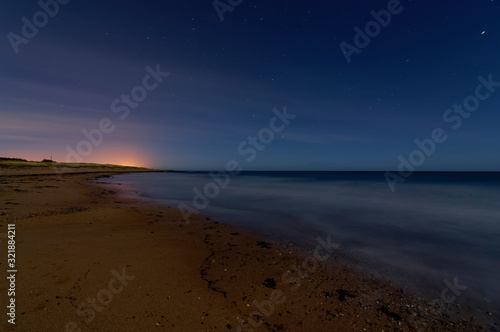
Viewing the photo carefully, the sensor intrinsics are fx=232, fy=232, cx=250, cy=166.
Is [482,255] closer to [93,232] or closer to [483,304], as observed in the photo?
[483,304]

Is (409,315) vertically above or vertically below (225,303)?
below

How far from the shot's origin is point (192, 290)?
4.86 m

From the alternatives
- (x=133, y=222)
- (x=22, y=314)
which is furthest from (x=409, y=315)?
(x=133, y=222)

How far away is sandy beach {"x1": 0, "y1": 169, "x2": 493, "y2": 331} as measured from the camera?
3.98m

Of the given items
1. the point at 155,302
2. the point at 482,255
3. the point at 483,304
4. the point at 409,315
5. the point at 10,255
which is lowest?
the point at 482,255

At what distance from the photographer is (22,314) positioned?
3795mm

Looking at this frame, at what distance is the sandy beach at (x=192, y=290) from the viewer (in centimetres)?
A: 398

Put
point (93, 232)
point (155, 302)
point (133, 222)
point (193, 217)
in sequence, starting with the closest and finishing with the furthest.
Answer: point (155, 302), point (93, 232), point (133, 222), point (193, 217)

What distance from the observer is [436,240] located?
403 inches

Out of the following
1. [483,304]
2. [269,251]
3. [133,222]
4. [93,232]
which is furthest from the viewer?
[133,222]

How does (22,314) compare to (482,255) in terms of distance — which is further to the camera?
(482,255)

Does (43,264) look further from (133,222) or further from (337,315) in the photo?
(337,315)

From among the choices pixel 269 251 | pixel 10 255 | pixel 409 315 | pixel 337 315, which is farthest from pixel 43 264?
pixel 409 315

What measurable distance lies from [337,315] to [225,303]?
7.00 feet
